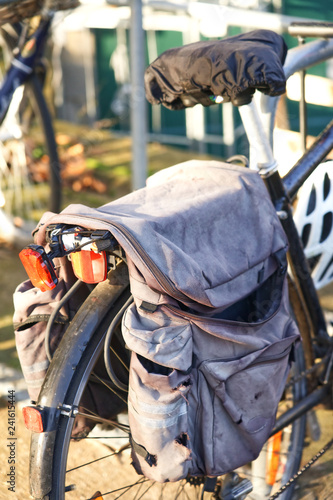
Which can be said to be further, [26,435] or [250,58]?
[26,435]

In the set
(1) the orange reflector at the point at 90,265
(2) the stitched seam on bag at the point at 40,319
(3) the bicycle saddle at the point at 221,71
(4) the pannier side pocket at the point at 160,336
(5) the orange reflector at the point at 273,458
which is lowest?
(5) the orange reflector at the point at 273,458

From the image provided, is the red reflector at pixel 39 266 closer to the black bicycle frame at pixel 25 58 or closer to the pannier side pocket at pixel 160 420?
the pannier side pocket at pixel 160 420

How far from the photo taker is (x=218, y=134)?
6469 mm

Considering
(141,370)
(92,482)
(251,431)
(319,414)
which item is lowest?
(319,414)

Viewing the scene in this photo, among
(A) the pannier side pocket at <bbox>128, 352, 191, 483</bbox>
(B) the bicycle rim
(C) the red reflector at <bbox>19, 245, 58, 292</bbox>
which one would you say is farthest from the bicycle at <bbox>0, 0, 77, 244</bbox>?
(A) the pannier side pocket at <bbox>128, 352, 191, 483</bbox>

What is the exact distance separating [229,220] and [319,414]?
1.44 meters

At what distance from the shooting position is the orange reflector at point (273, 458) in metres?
2.28

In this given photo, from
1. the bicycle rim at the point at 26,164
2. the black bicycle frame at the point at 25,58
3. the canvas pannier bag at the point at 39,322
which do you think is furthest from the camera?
the bicycle rim at the point at 26,164

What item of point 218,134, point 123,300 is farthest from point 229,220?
point 218,134

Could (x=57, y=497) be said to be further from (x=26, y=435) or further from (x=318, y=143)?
(x=318, y=143)

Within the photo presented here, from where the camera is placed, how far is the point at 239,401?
1707 mm

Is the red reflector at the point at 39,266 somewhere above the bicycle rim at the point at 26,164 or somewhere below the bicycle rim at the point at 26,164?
above

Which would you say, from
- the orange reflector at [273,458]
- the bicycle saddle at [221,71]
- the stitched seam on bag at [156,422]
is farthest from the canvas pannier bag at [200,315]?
the orange reflector at [273,458]

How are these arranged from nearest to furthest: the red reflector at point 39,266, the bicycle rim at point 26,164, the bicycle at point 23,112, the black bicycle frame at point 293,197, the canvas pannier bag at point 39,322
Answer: the red reflector at point 39,266 → the canvas pannier bag at point 39,322 → the black bicycle frame at point 293,197 → the bicycle at point 23,112 → the bicycle rim at point 26,164
